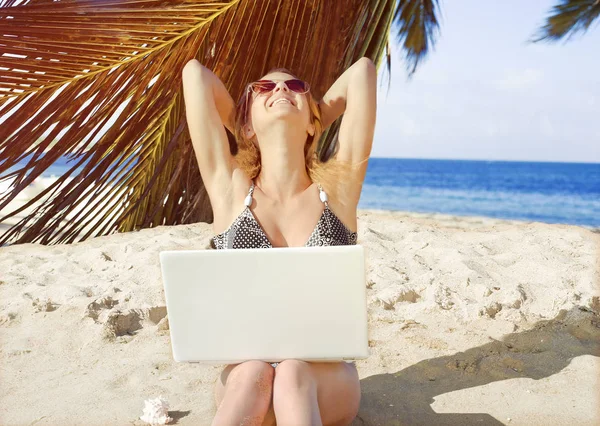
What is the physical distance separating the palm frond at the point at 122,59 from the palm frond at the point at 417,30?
192 centimetres

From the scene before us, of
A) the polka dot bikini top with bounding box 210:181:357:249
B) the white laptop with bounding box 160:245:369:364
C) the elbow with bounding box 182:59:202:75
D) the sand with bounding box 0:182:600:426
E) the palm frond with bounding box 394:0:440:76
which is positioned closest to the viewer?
the white laptop with bounding box 160:245:369:364

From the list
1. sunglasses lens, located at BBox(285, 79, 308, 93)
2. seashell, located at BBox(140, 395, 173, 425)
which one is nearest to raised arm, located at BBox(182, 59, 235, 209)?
sunglasses lens, located at BBox(285, 79, 308, 93)

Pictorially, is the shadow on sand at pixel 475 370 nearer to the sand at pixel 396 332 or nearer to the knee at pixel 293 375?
→ the sand at pixel 396 332

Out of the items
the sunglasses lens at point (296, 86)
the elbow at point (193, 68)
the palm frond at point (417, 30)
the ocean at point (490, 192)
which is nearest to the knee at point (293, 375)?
the sunglasses lens at point (296, 86)

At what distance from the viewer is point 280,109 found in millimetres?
1647

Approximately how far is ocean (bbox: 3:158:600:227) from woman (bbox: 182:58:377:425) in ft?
37.2

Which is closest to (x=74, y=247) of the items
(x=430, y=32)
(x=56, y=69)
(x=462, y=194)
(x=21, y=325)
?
(x=21, y=325)

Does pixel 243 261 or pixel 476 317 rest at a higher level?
pixel 243 261

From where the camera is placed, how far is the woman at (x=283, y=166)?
1651 mm

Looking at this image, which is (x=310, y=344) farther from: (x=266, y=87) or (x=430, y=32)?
(x=430, y=32)

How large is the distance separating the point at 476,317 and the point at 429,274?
1.34 ft

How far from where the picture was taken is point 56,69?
→ 202 centimetres

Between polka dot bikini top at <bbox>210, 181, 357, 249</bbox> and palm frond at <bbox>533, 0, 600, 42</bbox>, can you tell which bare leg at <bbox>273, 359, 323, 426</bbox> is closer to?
polka dot bikini top at <bbox>210, 181, 357, 249</bbox>

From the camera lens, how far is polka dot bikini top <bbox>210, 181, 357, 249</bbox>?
1641 mm
